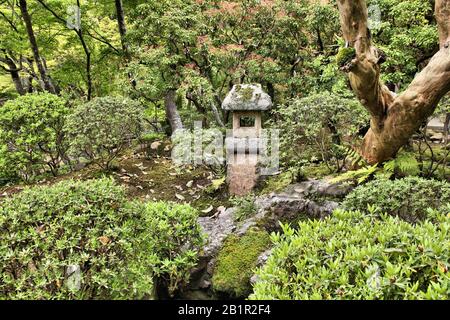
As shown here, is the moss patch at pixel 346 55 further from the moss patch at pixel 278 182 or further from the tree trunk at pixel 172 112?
the tree trunk at pixel 172 112

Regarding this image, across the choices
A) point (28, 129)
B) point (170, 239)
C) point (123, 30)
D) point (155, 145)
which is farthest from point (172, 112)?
point (170, 239)

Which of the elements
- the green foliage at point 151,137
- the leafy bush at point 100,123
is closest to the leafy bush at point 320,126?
the leafy bush at point 100,123

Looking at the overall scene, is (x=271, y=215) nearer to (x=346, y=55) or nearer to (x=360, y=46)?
(x=346, y=55)

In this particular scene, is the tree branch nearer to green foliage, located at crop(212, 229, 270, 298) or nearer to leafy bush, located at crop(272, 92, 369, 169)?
leafy bush, located at crop(272, 92, 369, 169)

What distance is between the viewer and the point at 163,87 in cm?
980

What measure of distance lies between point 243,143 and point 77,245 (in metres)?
4.65

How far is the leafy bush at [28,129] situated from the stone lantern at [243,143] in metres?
4.11

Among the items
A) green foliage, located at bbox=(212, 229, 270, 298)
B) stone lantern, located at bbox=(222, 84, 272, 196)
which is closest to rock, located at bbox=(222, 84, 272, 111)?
stone lantern, located at bbox=(222, 84, 272, 196)

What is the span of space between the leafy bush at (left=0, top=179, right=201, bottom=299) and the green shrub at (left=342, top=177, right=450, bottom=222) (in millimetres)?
2427

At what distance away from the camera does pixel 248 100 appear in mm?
6980

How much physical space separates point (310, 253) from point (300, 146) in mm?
4336

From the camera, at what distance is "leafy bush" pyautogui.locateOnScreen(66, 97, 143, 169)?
24.3 ft

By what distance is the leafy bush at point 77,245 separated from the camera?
2.88m
